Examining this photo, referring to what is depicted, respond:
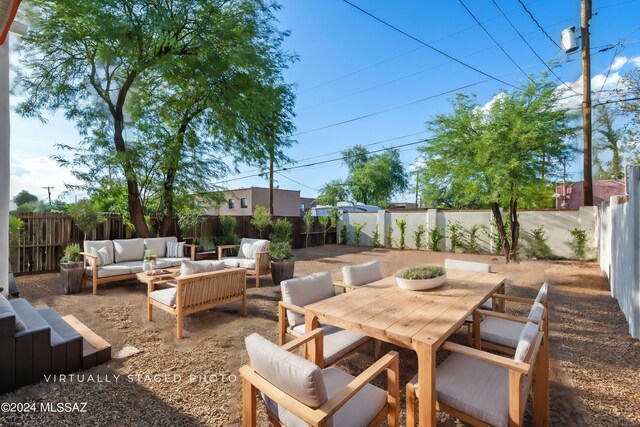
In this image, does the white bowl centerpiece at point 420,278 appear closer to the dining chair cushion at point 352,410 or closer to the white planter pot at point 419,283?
the white planter pot at point 419,283

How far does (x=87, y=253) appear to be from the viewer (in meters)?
4.96

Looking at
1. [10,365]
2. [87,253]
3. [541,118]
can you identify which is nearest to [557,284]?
[541,118]

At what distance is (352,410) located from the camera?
4.65ft

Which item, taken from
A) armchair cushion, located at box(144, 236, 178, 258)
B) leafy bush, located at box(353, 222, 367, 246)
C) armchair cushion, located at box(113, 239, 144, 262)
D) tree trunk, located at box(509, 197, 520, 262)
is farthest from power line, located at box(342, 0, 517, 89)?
leafy bush, located at box(353, 222, 367, 246)

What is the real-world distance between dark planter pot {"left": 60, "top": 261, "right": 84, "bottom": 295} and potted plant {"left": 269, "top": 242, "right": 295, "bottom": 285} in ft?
10.6

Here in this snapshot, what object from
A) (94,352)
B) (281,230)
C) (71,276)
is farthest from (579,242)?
(71,276)

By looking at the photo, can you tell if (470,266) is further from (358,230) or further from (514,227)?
(358,230)

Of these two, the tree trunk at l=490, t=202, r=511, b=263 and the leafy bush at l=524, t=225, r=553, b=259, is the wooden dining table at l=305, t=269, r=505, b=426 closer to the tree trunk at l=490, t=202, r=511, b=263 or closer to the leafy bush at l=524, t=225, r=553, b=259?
the tree trunk at l=490, t=202, r=511, b=263

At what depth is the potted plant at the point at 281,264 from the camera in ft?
18.2

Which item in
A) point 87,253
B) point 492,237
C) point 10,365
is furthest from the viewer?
point 492,237

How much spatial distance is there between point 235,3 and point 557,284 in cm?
962

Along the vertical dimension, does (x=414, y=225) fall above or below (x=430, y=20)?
below

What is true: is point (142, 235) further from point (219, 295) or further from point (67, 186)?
point (219, 295)

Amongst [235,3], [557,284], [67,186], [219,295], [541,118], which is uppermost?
[235,3]
